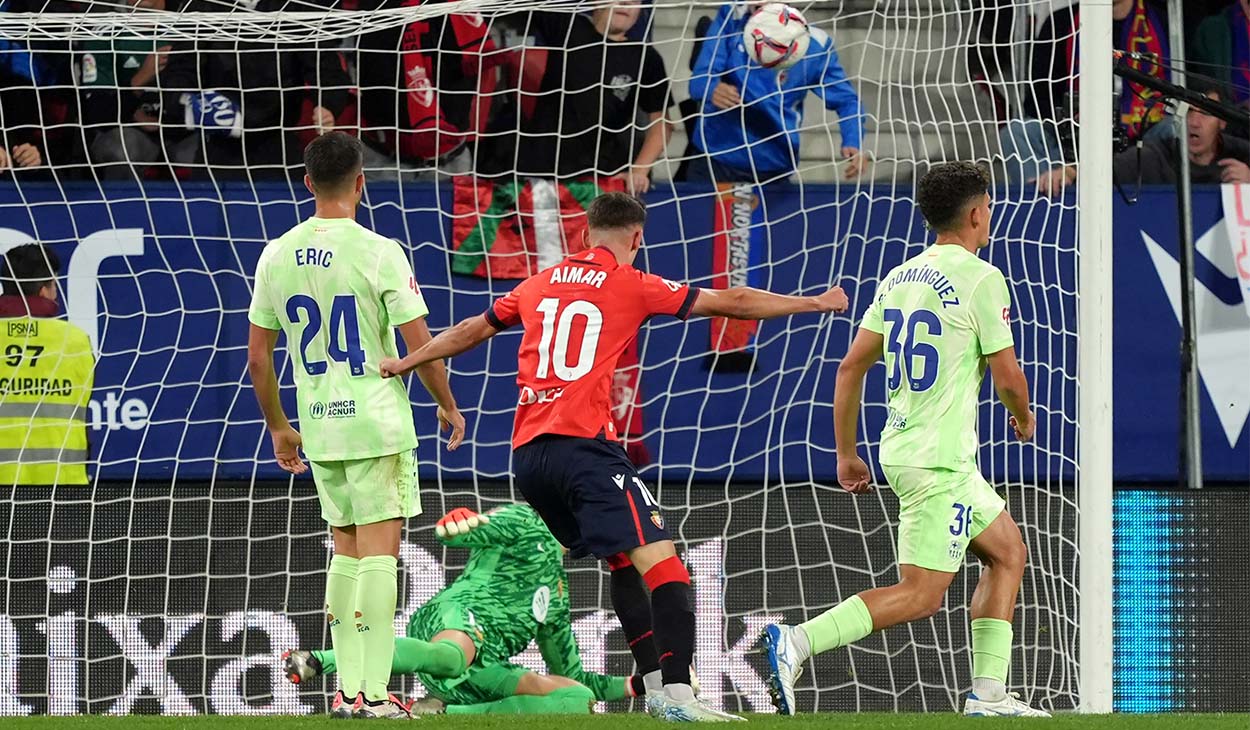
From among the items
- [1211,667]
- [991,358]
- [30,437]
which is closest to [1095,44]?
[991,358]

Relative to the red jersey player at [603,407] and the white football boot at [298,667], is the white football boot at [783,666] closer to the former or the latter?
the red jersey player at [603,407]

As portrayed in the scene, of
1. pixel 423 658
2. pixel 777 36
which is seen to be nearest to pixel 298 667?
pixel 423 658

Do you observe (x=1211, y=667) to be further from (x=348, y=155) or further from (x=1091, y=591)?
(x=348, y=155)

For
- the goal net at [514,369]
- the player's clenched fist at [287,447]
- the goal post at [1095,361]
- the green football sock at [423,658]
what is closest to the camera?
the player's clenched fist at [287,447]

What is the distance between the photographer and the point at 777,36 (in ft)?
26.6

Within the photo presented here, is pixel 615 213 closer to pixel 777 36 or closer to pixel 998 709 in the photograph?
pixel 998 709

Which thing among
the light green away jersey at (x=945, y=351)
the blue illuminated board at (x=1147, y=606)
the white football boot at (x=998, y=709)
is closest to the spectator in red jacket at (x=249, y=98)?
the light green away jersey at (x=945, y=351)

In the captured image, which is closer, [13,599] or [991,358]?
[991,358]

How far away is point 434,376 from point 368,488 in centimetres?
39

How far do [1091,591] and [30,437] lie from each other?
4218mm

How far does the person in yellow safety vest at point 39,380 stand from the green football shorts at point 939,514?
372 cm

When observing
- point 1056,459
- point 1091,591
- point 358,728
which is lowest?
point 358,728

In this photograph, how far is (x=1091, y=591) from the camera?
6.42 m

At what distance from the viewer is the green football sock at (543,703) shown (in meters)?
6.49
